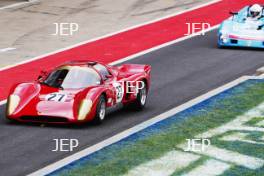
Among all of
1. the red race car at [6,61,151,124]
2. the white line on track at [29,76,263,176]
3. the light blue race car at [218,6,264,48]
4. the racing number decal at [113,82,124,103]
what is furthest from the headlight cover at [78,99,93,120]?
the light blue race car at [218,6,264,48]

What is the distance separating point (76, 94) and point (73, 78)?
86cm

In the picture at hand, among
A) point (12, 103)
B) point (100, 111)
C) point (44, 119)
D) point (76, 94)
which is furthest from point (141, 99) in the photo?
point (12, 103)

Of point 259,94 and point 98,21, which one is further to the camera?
point 98,21

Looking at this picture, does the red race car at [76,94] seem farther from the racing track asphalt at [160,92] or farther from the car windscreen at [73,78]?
the racing track asphalt at [160,92]

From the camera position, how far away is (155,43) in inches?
1344

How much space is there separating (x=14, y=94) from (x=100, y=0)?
20.2 m

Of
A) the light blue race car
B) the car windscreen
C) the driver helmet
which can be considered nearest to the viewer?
the car windscreen

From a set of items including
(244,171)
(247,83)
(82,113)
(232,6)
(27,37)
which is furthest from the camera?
(232,6)

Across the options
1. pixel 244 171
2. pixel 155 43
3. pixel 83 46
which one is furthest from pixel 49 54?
pixel 244 171

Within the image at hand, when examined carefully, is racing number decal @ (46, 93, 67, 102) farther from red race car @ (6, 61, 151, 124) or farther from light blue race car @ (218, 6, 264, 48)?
light blue race car @ (218, 6, 264, 48)

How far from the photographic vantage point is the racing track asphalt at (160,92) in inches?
765

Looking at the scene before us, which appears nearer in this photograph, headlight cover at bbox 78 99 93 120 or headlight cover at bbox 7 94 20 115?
headlight cover at bbox 78 99 93 120

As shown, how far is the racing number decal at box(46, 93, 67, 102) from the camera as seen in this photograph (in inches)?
857

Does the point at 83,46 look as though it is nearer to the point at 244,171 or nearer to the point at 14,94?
the point at 14,94
